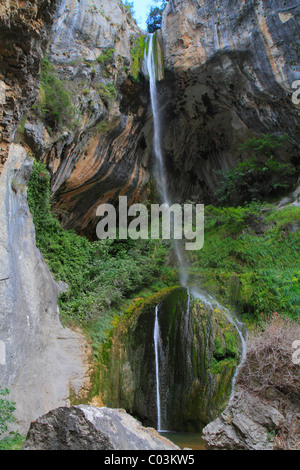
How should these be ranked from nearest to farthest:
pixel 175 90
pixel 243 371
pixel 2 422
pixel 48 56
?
1. pixel 2 422
2. pixel 243 371
3. pixel 48 56
4. pixel 175 90

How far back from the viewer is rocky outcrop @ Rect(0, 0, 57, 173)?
4391 mm

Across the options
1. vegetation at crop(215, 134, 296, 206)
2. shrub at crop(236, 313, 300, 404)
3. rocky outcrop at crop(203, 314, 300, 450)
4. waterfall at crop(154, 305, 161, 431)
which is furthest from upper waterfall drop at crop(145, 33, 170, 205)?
rocky outcrop at crop(203, 314, 300, 450)

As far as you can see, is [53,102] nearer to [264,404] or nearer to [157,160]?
[157,160]

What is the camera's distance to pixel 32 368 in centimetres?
610

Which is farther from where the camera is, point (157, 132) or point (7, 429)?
point (157, 132)

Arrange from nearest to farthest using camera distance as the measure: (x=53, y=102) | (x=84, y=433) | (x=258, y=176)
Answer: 1. (x=84, y=433)
2. (x=53, y=102)
3. (x=258, y=176)

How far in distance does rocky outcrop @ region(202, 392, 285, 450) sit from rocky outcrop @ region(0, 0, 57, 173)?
204 inches

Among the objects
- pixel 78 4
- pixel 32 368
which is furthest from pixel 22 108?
pixel 78 4

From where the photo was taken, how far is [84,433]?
3170mm

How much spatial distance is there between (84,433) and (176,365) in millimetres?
4946

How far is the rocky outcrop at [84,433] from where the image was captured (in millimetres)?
3115

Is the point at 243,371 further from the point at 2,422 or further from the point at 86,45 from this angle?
the point at 86,45

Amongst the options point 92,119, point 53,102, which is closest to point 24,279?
point 53,102

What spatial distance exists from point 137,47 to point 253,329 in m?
13.1
